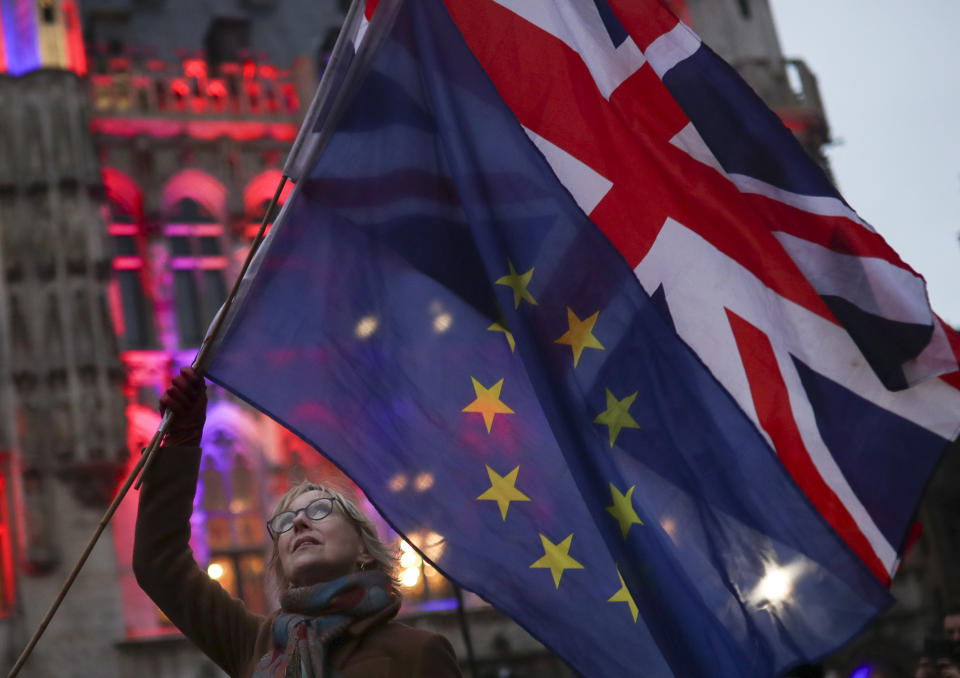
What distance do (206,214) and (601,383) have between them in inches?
611

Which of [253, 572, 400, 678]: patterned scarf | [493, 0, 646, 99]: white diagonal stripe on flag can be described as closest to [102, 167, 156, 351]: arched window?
[493, 0, 646, 99]: white diagonal stripe on flag

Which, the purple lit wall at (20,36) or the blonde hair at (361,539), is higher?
the purple lit wall at (20,36)

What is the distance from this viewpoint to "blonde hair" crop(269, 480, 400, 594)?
11.2 feet

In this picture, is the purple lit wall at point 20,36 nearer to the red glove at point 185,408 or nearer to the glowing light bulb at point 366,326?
the glowing light bulb at point 366,326

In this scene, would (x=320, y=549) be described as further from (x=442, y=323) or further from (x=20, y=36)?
(x=20, y=36)

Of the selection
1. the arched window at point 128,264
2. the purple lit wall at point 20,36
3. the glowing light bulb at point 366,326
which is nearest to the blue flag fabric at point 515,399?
the glowing light bulb at point 366,326

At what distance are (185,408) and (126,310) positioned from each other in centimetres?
1512

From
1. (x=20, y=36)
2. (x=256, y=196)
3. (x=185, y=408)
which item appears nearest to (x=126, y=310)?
(x=256, y=196)

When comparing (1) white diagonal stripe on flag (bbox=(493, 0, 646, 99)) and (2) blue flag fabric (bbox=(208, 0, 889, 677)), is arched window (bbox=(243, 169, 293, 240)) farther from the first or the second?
(2) blue flag fabric (bbox=(208, 0, 889, 677))

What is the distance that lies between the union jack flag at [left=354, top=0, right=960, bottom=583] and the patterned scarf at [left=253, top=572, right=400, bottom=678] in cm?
183

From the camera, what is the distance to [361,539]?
11.2 feet

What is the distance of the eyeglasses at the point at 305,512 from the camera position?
3.39m

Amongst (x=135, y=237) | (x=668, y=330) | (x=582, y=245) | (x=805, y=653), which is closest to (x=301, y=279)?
(x=582, y=245)

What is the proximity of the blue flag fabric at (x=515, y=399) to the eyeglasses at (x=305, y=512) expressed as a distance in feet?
2.05
